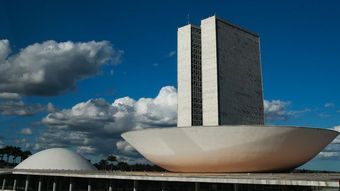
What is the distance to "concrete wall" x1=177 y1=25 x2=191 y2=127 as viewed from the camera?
67250mm

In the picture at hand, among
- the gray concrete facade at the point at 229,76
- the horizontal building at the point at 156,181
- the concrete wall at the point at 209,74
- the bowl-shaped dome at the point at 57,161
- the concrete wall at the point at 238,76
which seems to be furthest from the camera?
the concrete wall at the point at 238,76

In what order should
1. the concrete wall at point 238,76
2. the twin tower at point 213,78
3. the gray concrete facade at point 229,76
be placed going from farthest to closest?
the concrete wall at point 238,76
the gray concrete facade at point 229,76
the twin tower at point 213,78

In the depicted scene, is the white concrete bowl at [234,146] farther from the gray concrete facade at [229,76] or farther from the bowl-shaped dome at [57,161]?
the gray concrete facade at [229,76]

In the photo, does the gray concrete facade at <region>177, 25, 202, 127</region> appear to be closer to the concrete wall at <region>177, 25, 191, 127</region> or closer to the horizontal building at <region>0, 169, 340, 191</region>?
the concrete wall at <region>177, 25, 191, 127</region>

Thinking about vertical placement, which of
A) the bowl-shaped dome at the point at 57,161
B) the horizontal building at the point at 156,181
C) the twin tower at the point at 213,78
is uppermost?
the twin tower at the point at 213,78

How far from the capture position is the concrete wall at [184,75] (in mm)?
67250

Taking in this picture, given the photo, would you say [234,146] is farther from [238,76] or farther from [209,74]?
[238,76]

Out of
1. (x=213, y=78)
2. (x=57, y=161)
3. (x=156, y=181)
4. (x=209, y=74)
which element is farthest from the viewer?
(x=209, y=74)

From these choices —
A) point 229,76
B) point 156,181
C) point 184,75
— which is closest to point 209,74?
point 229,76

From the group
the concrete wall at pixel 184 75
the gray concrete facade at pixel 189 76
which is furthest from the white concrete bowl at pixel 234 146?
the concrete wall at pixel 184 75

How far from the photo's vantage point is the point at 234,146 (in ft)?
108

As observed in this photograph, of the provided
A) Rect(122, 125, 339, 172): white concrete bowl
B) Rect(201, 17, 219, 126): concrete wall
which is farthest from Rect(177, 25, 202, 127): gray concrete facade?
Rect(122, 125, 339, 172): white concrete bowl

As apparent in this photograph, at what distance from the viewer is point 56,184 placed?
49.6m

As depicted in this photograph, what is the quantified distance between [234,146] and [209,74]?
36625 millimetres
